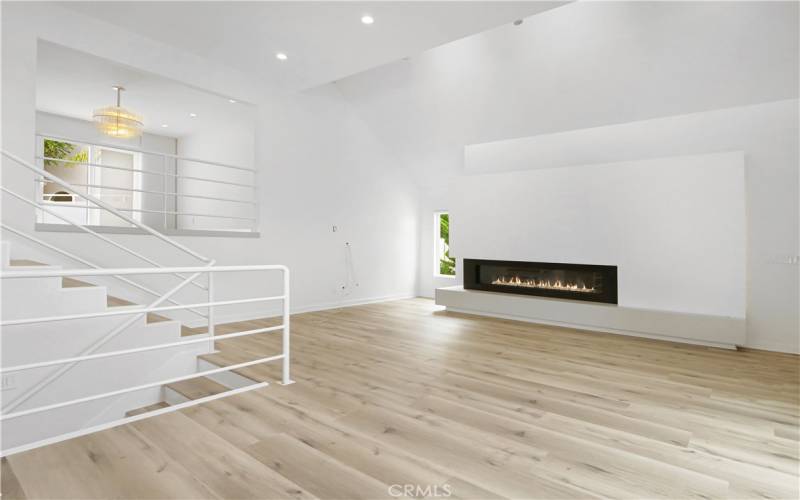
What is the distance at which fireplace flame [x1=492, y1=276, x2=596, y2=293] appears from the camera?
5500 millimetres

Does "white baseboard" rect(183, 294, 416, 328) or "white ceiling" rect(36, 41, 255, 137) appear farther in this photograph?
"white baseboard" rect(183, 294, 416, 328)

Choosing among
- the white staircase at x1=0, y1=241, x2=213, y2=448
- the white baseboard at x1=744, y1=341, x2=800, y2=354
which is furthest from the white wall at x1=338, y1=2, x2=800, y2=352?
the white staircase at x1=0, y1=241, x2=213, y2=448

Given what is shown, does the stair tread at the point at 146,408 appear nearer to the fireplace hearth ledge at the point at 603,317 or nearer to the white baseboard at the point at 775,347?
the fireplace hearth ledge at the point at 603,317

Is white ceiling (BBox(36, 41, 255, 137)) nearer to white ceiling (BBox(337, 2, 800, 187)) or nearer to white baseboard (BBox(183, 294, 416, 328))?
white ceiling (BBox(337, 2, 800, 187))

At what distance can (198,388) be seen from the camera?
Result: 315 cm

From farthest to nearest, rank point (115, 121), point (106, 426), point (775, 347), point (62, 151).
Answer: point (62, 151) < point (115, 121) < point (775, 347) < point (106, 426)

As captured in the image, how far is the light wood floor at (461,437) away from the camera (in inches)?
66.9

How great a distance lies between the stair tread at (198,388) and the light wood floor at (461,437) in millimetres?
261

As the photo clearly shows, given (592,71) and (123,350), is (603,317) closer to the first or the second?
(592,71)

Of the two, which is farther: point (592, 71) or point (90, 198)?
point (592, 71)

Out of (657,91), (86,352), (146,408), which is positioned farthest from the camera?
(657,91)

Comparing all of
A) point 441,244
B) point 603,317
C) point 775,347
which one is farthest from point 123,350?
point 441,244

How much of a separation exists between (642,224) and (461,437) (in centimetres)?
385

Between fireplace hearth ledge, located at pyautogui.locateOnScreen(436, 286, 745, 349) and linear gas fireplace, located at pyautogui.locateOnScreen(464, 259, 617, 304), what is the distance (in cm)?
23
